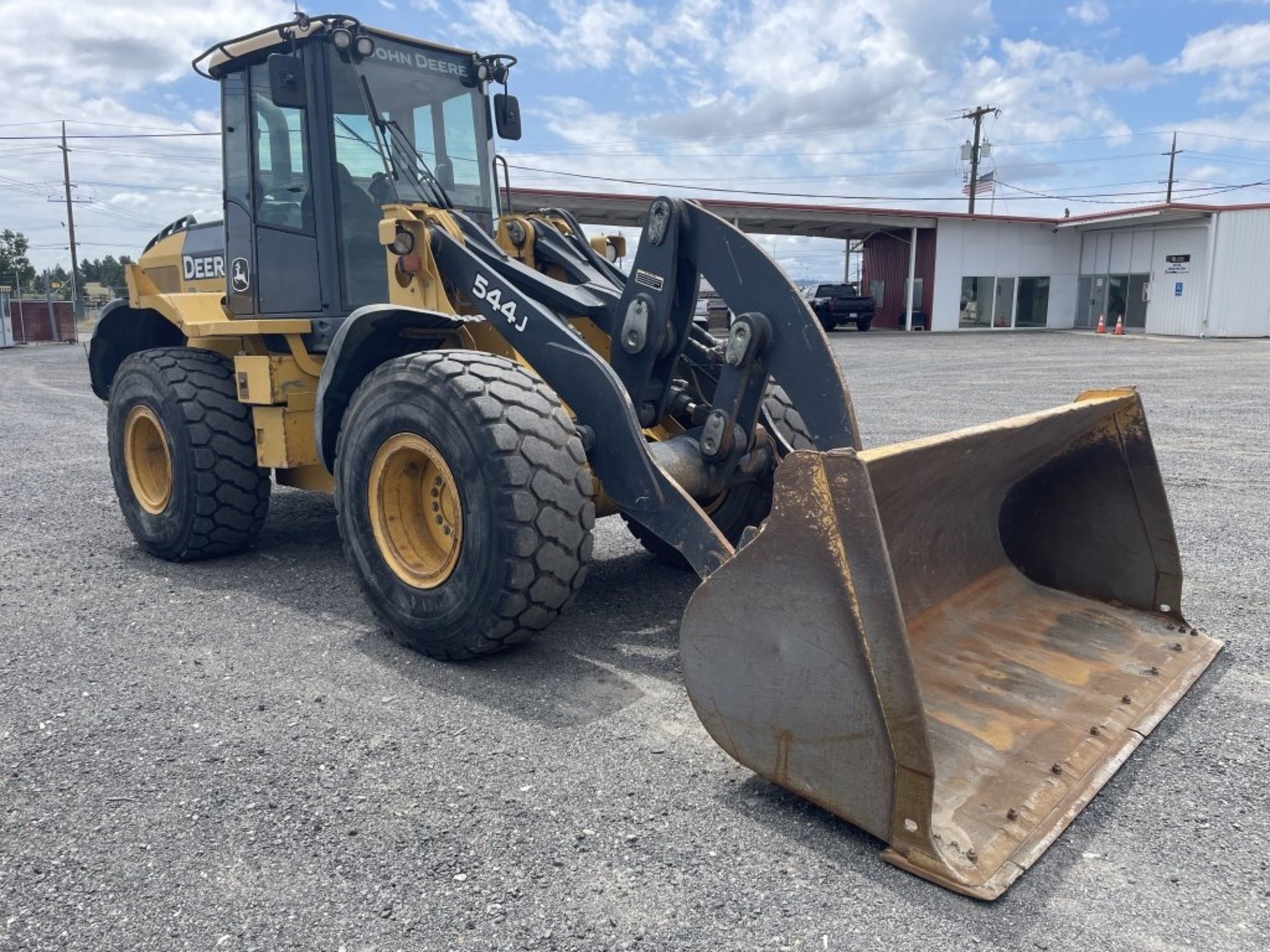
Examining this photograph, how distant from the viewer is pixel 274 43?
17.2 ft

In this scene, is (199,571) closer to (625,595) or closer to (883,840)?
(625,595)

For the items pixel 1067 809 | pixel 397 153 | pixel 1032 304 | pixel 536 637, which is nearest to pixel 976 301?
pixel 1032 304

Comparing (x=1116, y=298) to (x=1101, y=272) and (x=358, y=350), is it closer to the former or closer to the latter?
(x=1101, y=272)

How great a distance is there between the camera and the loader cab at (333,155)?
5.07 m

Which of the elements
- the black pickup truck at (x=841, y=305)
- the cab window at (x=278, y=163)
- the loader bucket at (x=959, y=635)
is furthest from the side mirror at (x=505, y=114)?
the black pickup truck at (x=841, y=305)

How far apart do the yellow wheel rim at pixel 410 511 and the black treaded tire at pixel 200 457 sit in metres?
1.73

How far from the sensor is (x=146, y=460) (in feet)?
20.1

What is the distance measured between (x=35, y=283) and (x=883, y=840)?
62298 millimetres

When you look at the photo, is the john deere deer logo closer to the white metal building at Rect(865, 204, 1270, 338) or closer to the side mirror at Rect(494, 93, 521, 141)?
the side mirror at Rect(494, 93, 521, 141)

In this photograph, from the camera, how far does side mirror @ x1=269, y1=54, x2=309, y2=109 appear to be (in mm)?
4816

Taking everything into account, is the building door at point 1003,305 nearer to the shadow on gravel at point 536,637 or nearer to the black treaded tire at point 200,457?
the shadow on gravel at point 536,637

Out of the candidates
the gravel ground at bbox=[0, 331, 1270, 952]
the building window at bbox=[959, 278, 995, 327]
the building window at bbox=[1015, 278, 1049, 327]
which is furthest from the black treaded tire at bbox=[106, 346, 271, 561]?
the building window at bbox=[1015, 278, 1049, 327]

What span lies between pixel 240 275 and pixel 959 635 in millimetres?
4418

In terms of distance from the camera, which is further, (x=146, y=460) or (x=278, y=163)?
(x=146, y=460)
